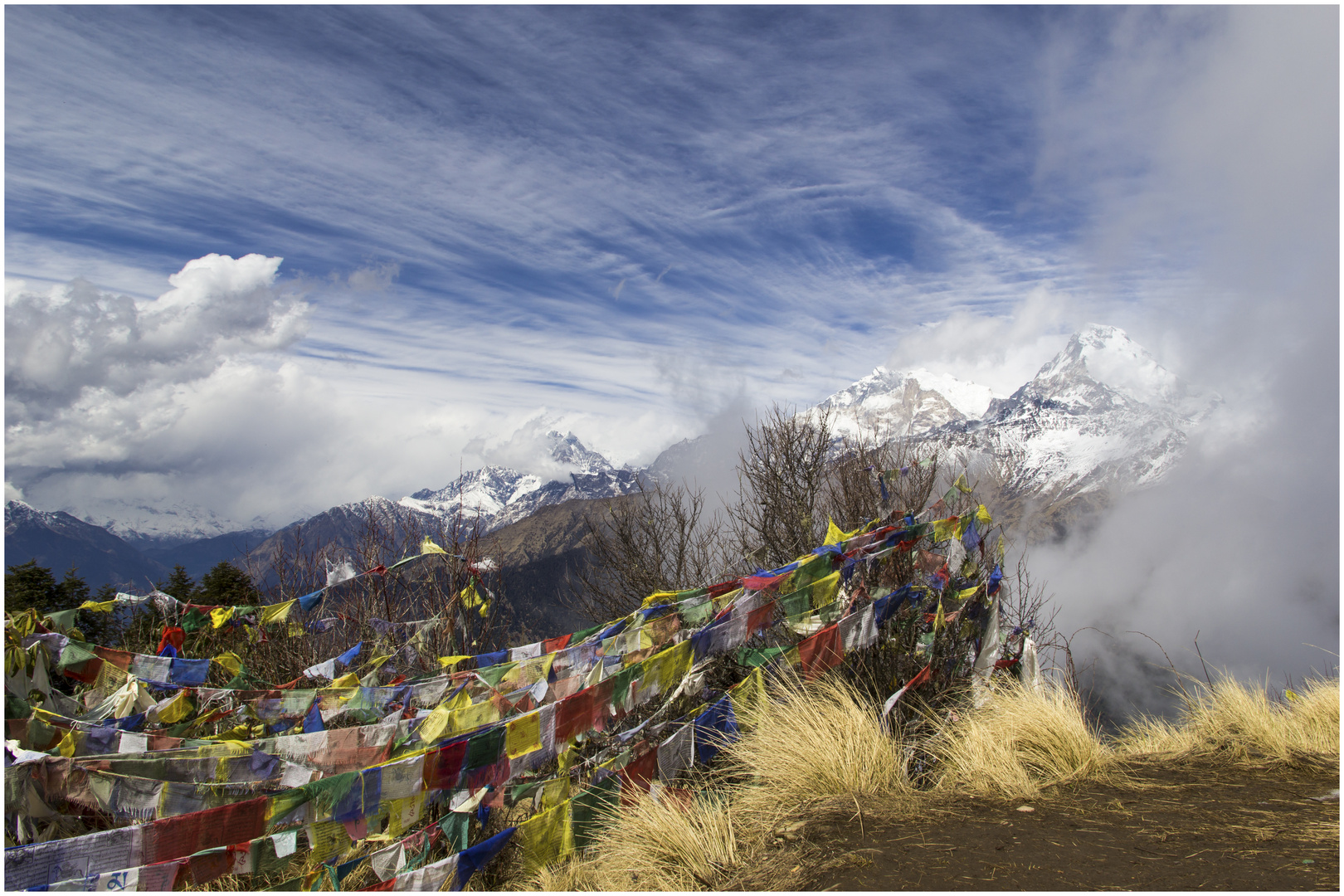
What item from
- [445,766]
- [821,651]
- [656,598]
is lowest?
[445,766]

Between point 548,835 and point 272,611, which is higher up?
point 272,611

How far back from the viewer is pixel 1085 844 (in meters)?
4.59

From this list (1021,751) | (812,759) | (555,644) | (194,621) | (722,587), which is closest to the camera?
(812,759)

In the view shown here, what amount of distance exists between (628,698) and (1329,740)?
20.3ft

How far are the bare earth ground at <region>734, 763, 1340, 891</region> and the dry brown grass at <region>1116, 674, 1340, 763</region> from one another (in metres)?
0.89

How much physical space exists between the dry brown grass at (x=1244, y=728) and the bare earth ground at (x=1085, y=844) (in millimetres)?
889

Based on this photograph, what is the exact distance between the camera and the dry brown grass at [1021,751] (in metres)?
5.82

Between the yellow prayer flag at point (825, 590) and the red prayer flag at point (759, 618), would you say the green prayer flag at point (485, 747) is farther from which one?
the yellow prayer flag at point (825, 590)

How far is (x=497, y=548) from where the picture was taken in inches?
699

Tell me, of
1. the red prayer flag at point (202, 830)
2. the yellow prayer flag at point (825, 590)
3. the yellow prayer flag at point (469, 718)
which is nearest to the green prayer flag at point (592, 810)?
the yellow prayer flag at point (469, 718)

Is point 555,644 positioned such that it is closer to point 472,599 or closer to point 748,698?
point 748,698

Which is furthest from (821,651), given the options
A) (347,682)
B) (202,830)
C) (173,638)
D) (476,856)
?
(173,638)

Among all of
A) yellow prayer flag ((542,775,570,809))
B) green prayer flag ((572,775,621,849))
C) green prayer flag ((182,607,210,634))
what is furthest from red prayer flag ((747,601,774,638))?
green prayer flag ((182,607,210,634))

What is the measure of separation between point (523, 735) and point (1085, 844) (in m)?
3.78
